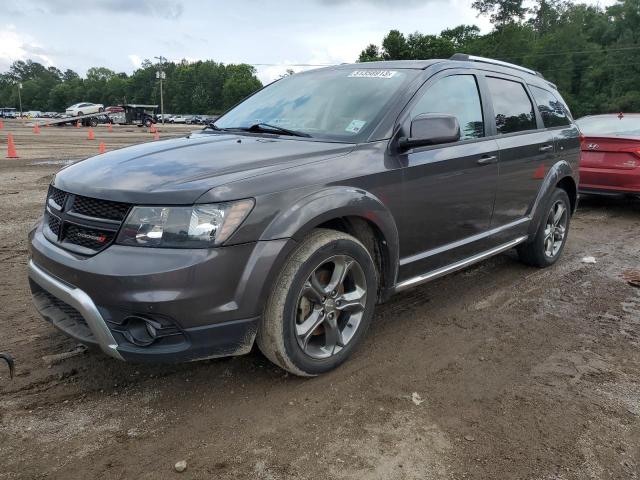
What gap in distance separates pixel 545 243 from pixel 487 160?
65.3 inches

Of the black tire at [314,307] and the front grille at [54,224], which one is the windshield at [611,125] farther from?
the front grille at [54,224]

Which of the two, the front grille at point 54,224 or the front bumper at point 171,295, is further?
the front grille at point 54,224

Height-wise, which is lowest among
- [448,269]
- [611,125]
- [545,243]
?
[545,243]

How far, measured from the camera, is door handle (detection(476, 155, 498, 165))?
3887 mm

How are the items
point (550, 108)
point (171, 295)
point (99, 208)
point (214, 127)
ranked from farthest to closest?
point (550, 108)
point (214, 127)
point (99, 208)
point (171, 295)

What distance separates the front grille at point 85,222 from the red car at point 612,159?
674 centimetres

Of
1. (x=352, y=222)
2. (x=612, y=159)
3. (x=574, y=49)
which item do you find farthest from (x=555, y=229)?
(x=574, y=49)

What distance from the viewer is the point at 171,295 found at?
2379 millimetres

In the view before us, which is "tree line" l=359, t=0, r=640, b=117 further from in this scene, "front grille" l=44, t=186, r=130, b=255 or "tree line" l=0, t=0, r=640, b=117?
"front grille" l=44, t=186, r=130, b=255

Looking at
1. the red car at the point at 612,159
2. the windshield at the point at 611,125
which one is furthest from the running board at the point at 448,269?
the windshield at the point at 611,125

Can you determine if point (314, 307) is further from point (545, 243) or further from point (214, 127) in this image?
point (545, 243)

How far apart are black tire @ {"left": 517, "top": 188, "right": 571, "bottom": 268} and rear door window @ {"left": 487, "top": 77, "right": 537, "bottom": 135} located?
0.82m

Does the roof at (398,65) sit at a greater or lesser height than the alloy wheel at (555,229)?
greater

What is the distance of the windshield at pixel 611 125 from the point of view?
26.1ft
